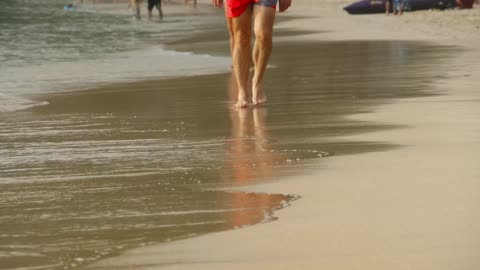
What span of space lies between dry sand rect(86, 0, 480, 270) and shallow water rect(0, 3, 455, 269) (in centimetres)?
17

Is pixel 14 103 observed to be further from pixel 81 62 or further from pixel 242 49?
pixel 81 62

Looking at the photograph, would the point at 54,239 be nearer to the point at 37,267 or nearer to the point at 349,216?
the point at 37,267

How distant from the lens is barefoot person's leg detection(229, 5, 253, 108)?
30.9 feet

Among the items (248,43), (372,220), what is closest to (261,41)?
(248,43)

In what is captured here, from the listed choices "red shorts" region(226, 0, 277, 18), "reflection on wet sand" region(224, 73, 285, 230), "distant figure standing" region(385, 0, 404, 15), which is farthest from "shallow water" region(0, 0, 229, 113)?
A: "distant figure standing" region(385, 0, 404, 15)

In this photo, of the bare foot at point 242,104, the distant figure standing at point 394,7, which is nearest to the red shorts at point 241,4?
the bare foot at point 242,104

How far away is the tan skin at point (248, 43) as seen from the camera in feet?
30.8

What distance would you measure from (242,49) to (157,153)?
280 cm

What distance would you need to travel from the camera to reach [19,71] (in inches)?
643

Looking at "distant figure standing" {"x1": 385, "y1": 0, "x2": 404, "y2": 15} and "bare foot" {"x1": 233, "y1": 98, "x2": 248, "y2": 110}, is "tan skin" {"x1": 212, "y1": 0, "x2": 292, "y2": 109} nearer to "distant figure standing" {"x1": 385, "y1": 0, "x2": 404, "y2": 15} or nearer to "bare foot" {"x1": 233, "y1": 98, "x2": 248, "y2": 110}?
"bare foot" {"x1": 233, "y1": 98, "x2": 248, "y2": 110}

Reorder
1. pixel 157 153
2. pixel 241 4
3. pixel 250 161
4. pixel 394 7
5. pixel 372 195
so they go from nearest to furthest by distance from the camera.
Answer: pixel 372 195, pixel 250 161, pixel 157 153, pixel 241 4, pixel 394 7

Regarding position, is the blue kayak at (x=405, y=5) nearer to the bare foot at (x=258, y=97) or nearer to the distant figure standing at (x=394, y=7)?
the distant figure standing at (x=394, y=7)

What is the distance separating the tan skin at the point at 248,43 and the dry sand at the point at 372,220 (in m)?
2.26

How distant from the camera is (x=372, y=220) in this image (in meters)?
4.70
